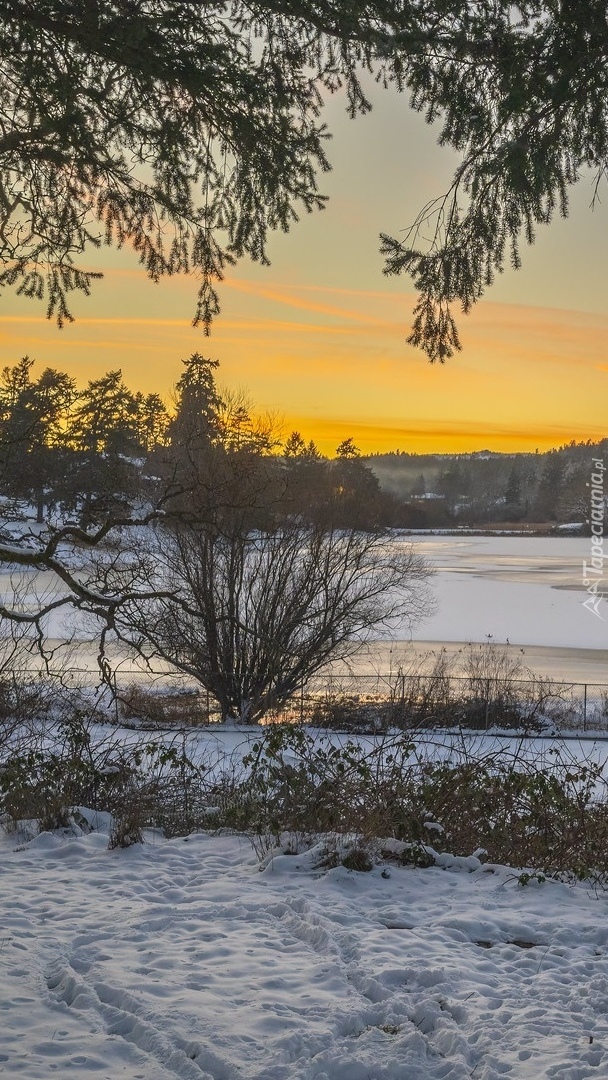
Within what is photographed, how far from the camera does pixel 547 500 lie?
122 metres

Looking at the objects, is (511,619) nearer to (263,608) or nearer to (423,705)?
(263,608)

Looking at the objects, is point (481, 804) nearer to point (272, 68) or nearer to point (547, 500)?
point (272, 68)

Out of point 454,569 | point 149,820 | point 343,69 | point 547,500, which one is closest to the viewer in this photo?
point 343,69

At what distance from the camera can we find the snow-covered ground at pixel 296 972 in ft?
12.8

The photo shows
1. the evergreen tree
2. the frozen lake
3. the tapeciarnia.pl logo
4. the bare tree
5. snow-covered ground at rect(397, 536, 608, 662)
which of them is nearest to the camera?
the evergreen tree

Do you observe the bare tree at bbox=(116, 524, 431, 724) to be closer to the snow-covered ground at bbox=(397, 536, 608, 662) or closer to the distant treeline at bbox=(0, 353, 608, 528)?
the distant treeline at bbox=(0, 353, 608, 528)

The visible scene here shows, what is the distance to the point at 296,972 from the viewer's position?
482 centimetres

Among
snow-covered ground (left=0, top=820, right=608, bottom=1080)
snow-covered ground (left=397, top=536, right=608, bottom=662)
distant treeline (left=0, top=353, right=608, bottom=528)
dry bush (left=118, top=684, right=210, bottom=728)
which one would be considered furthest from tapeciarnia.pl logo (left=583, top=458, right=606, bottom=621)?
snow-covered ground (left=0, top=820, right=608, bottom=1080)

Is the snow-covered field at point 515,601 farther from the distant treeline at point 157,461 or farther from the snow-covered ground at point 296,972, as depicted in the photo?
the snow-covered ground at point 296,972

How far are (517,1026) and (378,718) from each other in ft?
51.0

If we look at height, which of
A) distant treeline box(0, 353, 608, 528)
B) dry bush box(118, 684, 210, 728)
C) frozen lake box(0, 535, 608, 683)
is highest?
distant treeline box(0, 353, 608, 528)

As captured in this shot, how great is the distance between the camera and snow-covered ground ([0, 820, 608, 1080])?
391cm

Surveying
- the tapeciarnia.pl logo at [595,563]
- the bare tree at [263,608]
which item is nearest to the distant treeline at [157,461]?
the bare tree at [263,608]

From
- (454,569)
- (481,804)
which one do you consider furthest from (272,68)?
(454,569)
